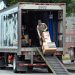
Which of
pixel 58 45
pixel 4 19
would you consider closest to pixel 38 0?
pixel 4 19

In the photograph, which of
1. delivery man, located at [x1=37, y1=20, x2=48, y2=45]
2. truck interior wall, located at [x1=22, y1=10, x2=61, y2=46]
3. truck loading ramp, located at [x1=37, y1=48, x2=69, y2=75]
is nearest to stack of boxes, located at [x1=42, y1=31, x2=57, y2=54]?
truck loading ramp, located at [x1=37, y1=48, x2=69, y2=75]

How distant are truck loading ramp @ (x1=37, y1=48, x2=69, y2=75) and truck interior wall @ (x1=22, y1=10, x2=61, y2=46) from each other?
5.51ft

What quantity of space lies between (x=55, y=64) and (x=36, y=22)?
3.63 metres

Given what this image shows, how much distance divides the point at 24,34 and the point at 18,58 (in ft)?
5.16

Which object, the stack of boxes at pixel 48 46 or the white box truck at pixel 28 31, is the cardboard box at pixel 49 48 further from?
the white box truck at pixel 28 31

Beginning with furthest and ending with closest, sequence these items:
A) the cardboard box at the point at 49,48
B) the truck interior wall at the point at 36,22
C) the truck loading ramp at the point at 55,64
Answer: the truck interior wall at the point at 36,22 → the cardboard box at the point at 49,48 → the truck loading ramp at the point at 55,64

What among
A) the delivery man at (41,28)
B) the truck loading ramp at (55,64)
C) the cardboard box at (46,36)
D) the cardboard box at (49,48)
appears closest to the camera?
the truck loading ramp at (55,64)

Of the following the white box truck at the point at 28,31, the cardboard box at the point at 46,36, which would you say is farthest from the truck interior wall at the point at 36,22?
the cardboard box at the point at 46,36

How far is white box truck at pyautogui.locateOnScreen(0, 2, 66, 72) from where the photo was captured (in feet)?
78.8

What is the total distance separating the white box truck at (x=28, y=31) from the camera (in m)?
24.0

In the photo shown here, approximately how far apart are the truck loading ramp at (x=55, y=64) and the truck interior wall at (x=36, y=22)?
168 centimetres

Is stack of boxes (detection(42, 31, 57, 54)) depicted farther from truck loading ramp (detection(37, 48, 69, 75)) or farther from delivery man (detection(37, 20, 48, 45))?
delivery man (detection(37, 20, 48, 45))

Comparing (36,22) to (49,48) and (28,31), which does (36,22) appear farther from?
(49,48)

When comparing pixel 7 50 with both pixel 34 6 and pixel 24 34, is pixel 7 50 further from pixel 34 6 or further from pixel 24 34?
pixel 34 6
